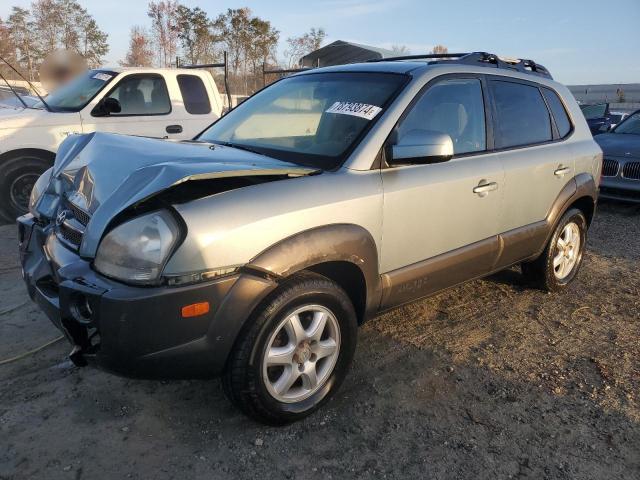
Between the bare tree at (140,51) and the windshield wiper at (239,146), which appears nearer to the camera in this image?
the windshield wiper at (239,146)

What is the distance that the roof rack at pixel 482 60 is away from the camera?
3484 mm

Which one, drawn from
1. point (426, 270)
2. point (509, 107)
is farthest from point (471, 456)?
point (509, 107)

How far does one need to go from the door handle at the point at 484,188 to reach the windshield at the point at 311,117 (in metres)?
0.84

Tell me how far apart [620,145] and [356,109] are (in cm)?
710

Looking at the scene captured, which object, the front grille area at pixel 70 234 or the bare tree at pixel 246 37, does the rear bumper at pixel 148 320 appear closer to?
the front grille area at pixel 70 234

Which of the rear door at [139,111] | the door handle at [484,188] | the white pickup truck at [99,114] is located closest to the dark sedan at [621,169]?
the door handle at [484,188]

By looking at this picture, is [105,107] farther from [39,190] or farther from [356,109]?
[356,109]

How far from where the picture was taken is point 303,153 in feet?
9.39

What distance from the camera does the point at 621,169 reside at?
7.84m

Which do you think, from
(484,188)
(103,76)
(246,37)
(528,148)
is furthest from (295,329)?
(246,37)

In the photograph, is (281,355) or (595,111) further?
(595,111)

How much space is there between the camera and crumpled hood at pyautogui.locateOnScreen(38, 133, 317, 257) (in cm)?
212

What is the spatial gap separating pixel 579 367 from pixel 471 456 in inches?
49.8

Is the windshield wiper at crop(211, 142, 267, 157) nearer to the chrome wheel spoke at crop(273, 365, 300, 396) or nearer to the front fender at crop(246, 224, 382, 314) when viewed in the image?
the front fender at crop(246, 224, 382, 314)
